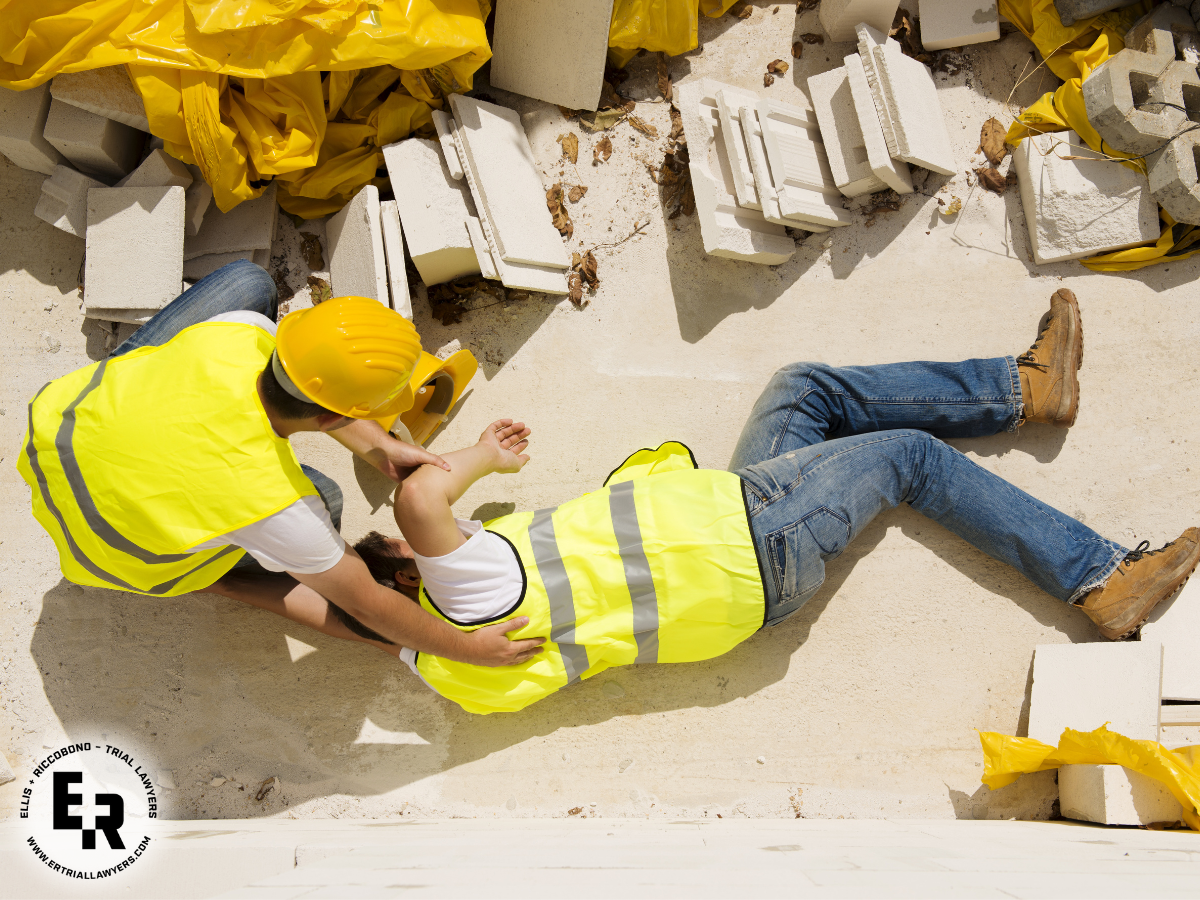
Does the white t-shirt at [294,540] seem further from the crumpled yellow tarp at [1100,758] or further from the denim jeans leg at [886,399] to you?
the crumpled yellow tarp at [1100,758]

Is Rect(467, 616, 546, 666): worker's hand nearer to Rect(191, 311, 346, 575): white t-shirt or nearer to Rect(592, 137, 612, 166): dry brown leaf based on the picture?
Rect(191, 311, 346, 575): white t-shirt

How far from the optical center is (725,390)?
3.21 metres

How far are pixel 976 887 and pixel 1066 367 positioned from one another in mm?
1996

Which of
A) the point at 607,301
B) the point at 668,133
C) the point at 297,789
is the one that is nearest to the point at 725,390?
the point at 607,301

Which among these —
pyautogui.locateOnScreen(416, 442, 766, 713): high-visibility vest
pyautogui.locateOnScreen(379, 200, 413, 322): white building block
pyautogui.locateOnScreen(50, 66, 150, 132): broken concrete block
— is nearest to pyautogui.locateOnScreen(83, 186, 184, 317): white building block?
pyautogui.locateOnScreen(50, 66, 150, 132): broken concrete block

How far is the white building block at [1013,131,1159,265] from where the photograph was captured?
305cm

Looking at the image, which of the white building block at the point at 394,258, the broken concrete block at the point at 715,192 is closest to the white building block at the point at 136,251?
the white building block at the point at 394,258

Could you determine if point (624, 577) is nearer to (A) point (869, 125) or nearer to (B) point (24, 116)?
(A) point (869, 125)

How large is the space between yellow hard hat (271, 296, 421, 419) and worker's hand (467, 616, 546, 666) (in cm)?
74

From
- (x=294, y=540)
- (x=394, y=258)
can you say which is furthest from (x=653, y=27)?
(x=294, y=540)

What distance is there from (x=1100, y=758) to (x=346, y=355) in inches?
106

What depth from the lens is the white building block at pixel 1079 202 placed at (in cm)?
305

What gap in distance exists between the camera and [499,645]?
2441 mm

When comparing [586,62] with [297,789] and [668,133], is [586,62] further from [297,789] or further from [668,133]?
[297,789]
